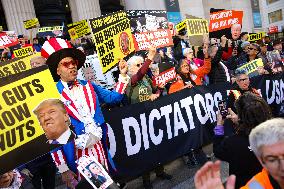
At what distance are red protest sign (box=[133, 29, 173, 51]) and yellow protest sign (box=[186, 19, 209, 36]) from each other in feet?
1.91

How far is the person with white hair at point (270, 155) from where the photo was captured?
2053 millimetres

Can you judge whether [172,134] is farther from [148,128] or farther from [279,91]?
[279,91]

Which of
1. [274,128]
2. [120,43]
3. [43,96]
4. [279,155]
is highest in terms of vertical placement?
[120,43]

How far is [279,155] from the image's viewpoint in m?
2.06

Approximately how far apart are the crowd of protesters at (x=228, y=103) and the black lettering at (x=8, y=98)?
0.62 meters

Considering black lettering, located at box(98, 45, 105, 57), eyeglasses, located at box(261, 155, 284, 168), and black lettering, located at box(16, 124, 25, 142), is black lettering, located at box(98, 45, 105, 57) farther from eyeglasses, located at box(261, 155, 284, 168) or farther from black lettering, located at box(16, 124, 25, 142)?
eyeglasses, located at box(261, 155, 284, 168)

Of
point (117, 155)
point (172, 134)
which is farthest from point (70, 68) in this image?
point (172, 134)

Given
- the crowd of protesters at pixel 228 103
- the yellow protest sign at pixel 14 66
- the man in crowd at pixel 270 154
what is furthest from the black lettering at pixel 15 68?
the man in crowd at pixel 270 154

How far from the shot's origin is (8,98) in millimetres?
2916

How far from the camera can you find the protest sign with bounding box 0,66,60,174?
2836 millimetres

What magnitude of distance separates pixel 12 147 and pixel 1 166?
17 cm

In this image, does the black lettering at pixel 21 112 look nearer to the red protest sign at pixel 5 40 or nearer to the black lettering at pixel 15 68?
the black lettering at pixel 15 68

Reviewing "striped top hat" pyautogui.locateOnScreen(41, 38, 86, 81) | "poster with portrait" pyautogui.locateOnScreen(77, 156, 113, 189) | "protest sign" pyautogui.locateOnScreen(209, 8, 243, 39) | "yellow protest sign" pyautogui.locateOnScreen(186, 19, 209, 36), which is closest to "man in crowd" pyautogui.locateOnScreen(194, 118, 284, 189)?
"poster with portrait" pyautogui.locateOnScreen(77, 156, 113, 189)

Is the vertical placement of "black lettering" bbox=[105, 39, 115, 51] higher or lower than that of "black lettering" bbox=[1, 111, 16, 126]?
higher
